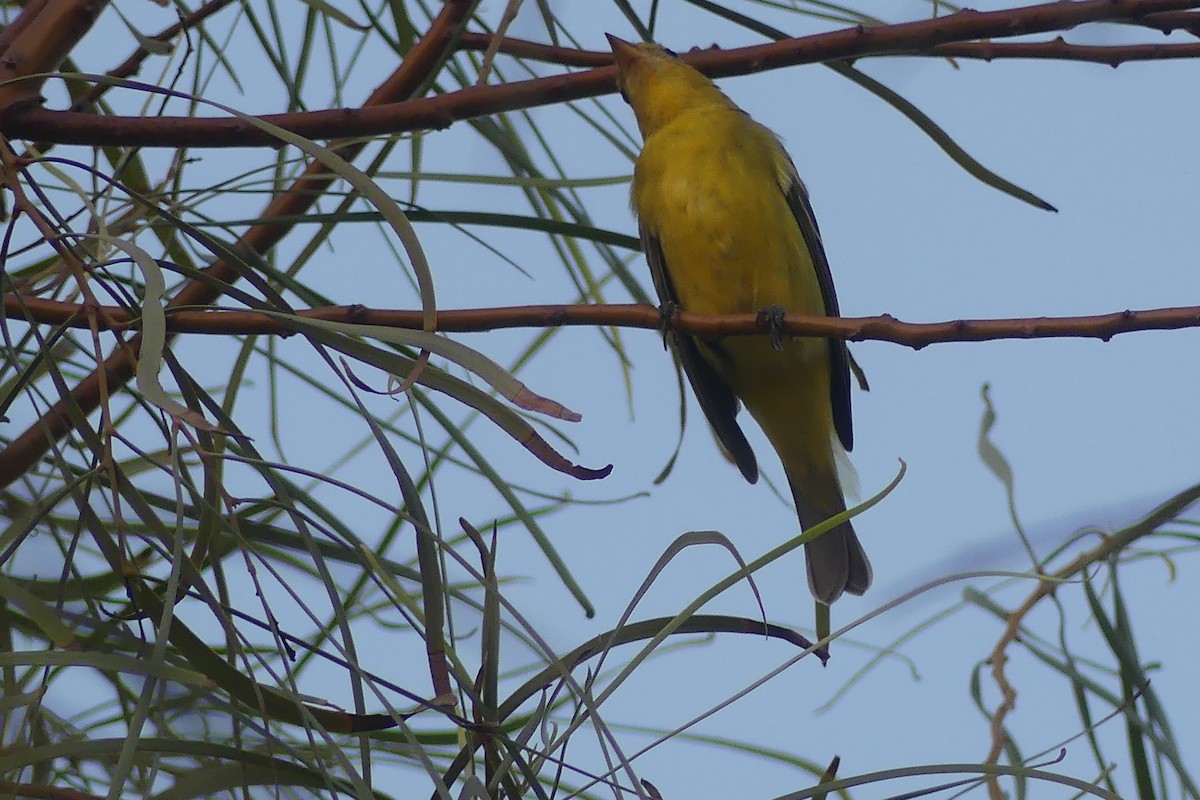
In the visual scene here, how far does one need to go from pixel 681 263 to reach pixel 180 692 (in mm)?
1526

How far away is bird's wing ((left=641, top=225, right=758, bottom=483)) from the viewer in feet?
8.59

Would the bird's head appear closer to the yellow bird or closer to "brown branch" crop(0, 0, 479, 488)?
the yellow bird

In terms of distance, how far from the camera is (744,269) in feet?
8.02

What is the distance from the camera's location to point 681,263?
8.23 feet

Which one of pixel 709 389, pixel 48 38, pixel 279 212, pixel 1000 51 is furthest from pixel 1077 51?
pixel 709 389

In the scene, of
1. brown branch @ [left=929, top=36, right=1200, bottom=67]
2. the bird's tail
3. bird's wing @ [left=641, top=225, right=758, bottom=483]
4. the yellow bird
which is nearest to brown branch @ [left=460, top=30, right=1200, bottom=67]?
brown branch @ [left=929, top=36, right=1200, bottom=67]

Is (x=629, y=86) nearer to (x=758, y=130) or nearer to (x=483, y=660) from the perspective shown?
(x=758, y=130)

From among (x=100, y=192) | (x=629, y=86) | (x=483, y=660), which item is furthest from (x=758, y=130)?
(x=483, y=660)

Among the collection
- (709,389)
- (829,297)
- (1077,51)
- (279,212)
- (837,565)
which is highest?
(829,297)

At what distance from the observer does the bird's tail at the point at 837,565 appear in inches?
99.4

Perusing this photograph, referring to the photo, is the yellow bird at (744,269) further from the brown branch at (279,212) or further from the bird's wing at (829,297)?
the brown branch at (279,212)

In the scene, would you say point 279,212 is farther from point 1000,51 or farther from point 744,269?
point 744,269

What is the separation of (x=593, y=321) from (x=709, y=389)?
166cm

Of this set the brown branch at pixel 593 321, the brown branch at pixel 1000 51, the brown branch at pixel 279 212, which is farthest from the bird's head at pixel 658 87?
the brown branch at pixel 593 321
